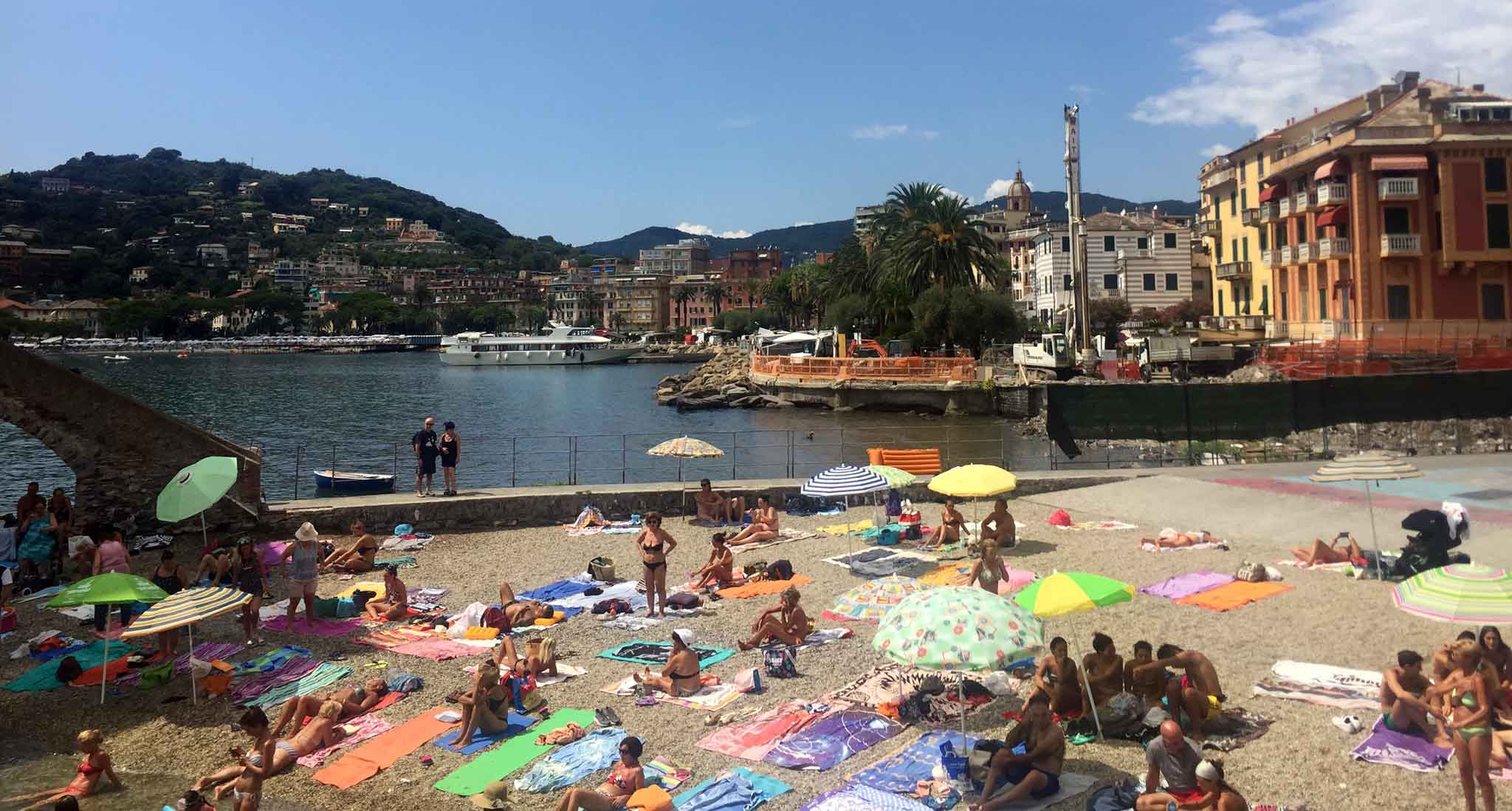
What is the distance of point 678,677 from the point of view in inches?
379

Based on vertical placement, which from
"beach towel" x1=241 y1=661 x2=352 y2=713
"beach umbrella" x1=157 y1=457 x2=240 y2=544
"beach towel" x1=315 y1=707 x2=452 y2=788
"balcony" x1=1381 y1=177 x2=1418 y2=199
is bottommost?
"beach towel" x1=315 y1=707 x2=452 y2=788

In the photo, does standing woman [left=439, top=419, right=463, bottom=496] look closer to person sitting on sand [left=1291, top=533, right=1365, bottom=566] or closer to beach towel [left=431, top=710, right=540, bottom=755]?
beach towel [left=431, top=710, right=540, bottom=755]

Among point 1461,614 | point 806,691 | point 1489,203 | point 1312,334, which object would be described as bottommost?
point 806,691

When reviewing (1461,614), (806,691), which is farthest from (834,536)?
(1461,614)

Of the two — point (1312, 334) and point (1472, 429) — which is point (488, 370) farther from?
point (1472, 429)

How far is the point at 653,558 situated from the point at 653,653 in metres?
1.62

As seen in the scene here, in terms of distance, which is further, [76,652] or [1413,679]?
[76,652]

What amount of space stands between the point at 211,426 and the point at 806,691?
51400mm

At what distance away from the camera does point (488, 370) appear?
132750mm

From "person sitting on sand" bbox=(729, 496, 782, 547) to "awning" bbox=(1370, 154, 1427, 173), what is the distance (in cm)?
3735

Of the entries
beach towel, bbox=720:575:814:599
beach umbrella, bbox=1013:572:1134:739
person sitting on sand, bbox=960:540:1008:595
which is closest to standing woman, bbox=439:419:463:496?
beach towel, bbox=720:575:814:599

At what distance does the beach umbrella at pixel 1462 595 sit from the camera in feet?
22.8

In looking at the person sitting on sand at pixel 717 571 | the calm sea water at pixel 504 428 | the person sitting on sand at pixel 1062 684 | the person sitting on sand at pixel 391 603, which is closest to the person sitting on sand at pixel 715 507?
the calm sea water at pixel 504 428

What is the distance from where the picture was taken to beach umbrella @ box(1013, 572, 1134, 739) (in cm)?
763
